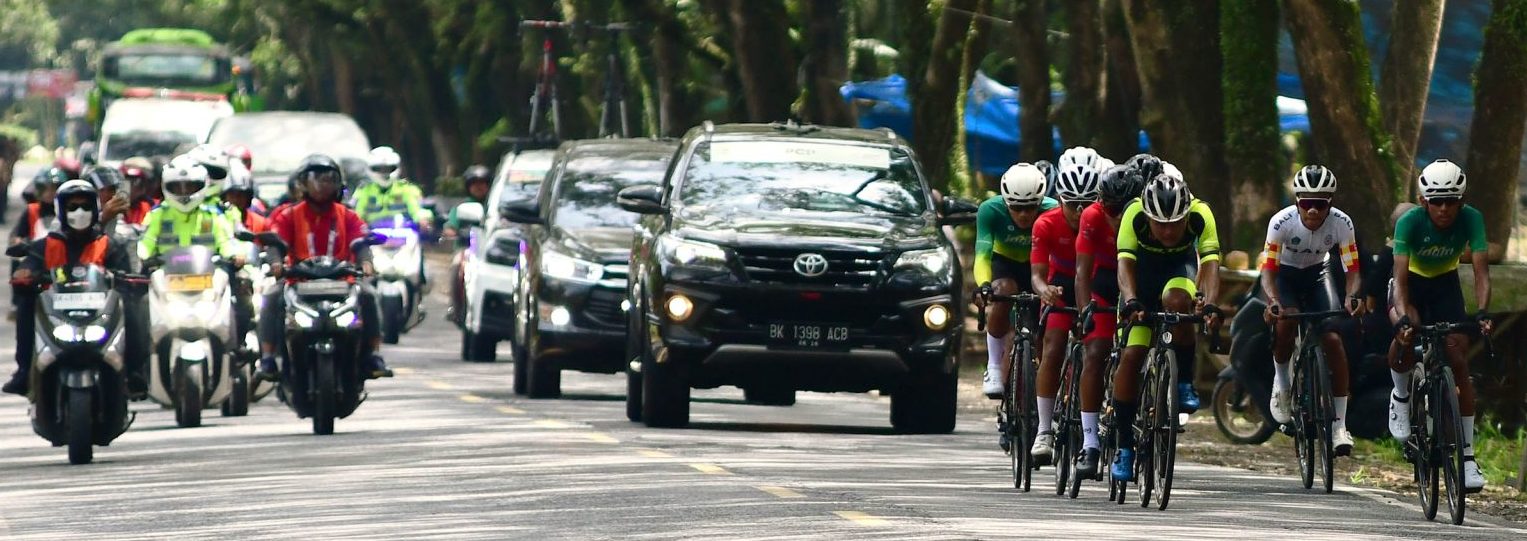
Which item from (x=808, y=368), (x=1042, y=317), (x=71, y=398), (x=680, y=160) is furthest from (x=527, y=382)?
(x=1042, y=317)

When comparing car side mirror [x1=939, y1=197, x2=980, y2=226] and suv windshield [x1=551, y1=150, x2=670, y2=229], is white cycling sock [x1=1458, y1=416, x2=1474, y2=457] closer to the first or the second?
car side mirror [x1=939, y1=197, x2=980, y2=226]

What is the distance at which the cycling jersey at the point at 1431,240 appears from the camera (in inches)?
556

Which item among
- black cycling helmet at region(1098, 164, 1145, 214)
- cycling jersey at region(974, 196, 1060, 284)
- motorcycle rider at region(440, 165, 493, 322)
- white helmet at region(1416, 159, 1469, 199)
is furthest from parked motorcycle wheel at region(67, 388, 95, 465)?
motorcycle rider at region(440, 165, 493, 322)

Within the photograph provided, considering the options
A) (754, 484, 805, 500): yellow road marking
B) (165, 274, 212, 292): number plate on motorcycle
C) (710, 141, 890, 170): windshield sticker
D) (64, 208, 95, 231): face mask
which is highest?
(710, 141, 890, 170): windshield sticker

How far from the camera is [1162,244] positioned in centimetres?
1373

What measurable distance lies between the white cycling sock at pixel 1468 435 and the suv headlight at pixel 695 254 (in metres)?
5.34

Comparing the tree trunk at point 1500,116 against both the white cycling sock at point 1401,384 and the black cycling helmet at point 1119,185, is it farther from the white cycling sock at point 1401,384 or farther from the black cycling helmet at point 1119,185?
the black cycling helmet at point 1119,185

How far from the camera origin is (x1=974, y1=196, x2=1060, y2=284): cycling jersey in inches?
620

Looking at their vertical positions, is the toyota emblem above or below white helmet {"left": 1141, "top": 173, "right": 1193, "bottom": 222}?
below

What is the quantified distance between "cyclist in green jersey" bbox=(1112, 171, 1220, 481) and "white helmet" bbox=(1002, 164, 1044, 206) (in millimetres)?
1760

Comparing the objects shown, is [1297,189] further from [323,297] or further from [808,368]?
[323,297]

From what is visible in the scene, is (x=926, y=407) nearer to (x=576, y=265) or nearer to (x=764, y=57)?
(x=576, y=265)

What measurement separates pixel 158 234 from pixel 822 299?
3.80 m

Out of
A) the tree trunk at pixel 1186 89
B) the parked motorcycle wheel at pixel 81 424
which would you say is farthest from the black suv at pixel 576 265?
the parked motorcycle wheel at pixel 81 424
